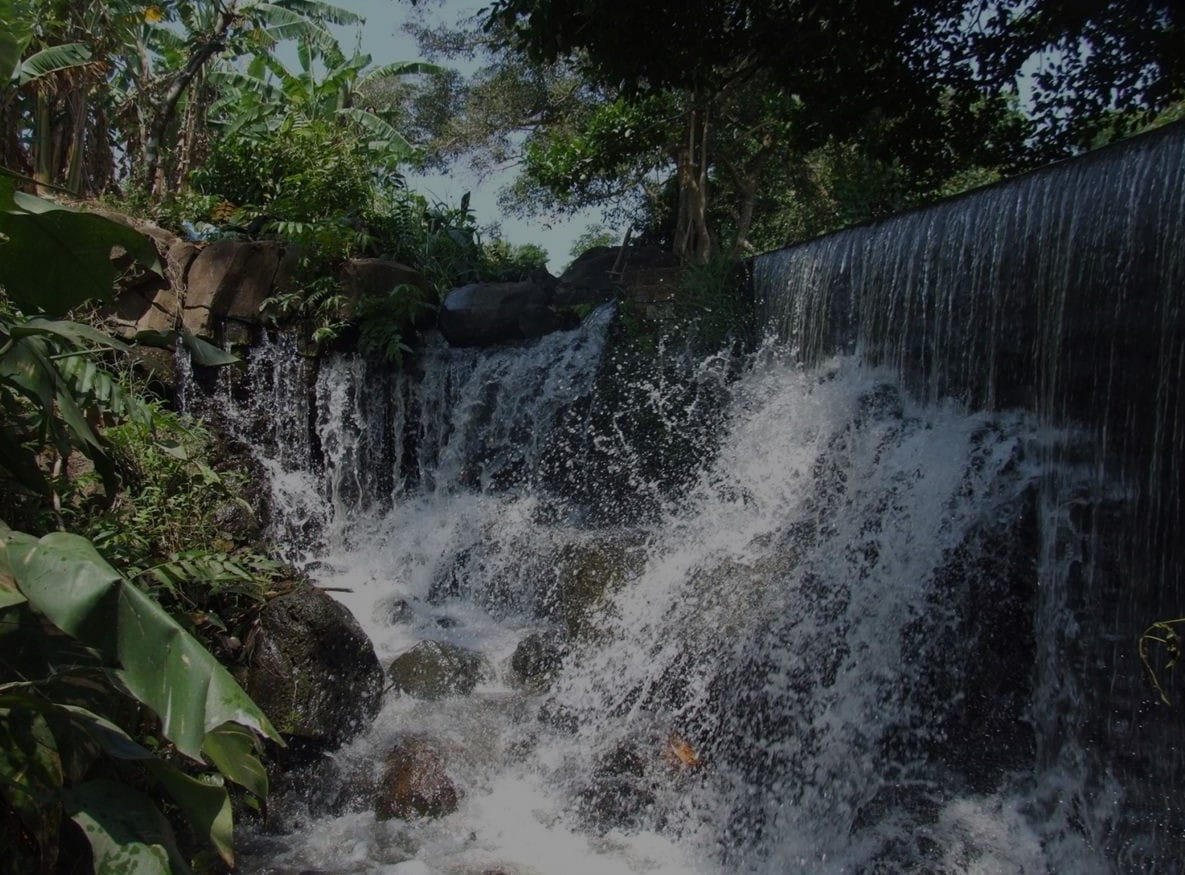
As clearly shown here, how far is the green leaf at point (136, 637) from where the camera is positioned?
2.81 metres

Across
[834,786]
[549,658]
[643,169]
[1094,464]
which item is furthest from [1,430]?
[643,169]

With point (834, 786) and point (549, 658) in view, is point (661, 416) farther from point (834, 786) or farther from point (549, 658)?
point (834, 786)

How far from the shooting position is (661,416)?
30.3ft

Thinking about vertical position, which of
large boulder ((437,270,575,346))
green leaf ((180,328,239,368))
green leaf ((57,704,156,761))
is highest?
large boulder ((437,270,575,346))

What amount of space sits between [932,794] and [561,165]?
31.7 feet

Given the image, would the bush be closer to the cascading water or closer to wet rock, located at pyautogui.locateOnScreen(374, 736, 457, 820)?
the cascading water

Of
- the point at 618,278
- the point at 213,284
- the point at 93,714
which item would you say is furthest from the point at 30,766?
the point at 618,278

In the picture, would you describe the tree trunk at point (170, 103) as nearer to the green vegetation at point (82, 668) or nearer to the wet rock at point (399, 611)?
the wet rock at point (399, 611)

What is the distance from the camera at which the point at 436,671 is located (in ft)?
21.9

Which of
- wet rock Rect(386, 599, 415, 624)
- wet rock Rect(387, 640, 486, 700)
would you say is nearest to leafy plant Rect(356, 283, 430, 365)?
wet rock Rect(386, 599, 415, 624)

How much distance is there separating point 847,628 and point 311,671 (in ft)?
9.97

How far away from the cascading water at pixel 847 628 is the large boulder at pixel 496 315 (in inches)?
95.5

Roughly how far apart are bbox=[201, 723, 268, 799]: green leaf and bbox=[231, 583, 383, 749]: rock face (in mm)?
2692

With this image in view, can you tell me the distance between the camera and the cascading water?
15.9ft
